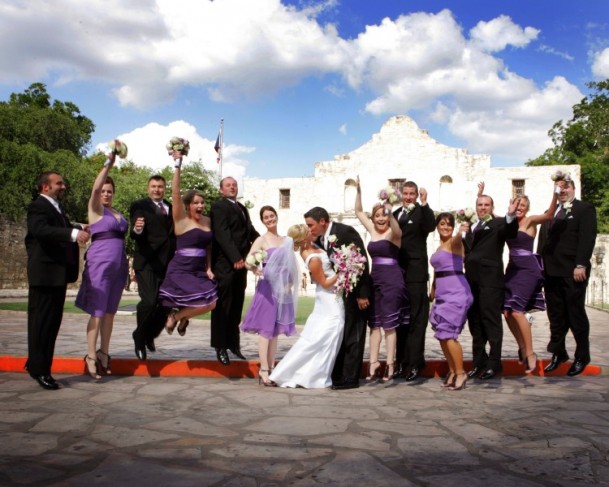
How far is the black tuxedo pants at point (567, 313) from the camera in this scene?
23.8ft

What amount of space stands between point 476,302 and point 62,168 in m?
30.6

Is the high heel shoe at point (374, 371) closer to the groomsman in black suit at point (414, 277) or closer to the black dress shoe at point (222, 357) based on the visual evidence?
the groomsman in black suit at point (414, 277)

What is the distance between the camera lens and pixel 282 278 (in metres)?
6.77

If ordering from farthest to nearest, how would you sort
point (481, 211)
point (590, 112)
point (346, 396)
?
point (590, 112), point (481, 211), point (346, 396)

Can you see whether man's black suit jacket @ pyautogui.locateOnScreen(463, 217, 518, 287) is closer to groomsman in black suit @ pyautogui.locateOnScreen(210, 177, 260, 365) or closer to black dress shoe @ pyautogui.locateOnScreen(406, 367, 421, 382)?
black dress shoe @ pyautogui.locateOnScreen(406, 367, 421, 382)

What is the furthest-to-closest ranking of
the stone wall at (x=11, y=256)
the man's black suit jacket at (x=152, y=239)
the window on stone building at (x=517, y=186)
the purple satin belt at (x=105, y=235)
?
1. the window on stone building at (x=517, y=186)
2. the stone wall at (x=11, y=256)
3. the man's black suit jacket at (x=152, y=239)
4. the purple satin belt at (x=105, y=235)

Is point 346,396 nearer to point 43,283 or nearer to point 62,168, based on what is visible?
point 43,283

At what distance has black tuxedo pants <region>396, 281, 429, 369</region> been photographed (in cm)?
696

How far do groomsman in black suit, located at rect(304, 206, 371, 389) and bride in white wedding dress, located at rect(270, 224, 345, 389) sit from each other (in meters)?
0.09

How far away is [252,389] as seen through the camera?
636 centimetres

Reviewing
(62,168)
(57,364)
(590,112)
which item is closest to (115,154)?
(57,364)

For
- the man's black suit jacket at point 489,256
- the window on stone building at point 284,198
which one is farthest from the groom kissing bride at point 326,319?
the window on stone building at point 284,198

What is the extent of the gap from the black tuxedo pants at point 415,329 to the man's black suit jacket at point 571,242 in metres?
1.69

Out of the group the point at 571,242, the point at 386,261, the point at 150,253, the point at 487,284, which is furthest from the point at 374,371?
the point at 150,253
